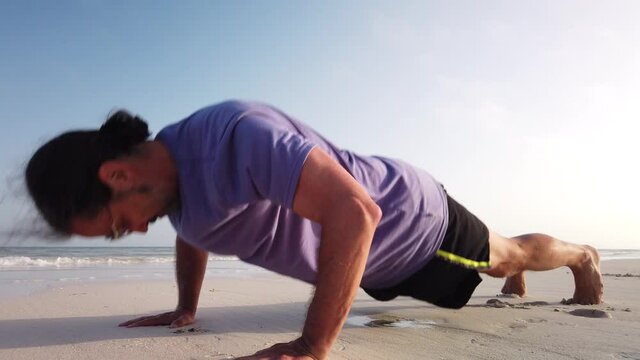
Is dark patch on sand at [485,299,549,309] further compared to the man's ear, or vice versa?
dark patch on sand at [485,299,549,309]

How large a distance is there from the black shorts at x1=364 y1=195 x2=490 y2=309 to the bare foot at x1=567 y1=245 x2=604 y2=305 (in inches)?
48.8

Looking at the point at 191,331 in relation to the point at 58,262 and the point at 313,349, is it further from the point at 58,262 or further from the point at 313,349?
the point at 58,262

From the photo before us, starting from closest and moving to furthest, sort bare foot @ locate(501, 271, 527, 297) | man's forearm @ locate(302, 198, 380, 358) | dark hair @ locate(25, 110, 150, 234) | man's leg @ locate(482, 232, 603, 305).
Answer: man's forearm @ locate(302, 198, 380, 358) → dark hair @ locate(25, 110, 150, 234) → man's leg @ locate(482, 232, 603, 305) → bare foot @ locate(501, 271, 527, 297)

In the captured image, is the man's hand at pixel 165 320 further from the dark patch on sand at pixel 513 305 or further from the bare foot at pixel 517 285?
the bare foot at pixel 517 285

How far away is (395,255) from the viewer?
88.0 inches

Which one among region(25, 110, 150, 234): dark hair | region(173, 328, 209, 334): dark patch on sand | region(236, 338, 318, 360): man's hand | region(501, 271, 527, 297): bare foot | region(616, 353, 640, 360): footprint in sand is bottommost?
region(501, 271, 527, 297): bare foot

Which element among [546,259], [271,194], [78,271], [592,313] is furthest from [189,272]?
[78,271]

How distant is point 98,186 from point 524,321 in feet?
7.64

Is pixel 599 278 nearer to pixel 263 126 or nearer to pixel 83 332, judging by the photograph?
pixel 263 126

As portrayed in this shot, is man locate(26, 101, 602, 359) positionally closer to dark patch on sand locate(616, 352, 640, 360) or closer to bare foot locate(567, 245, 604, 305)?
dark patch on sand locate(616, 352, 640, 360)

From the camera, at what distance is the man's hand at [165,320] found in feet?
8.12

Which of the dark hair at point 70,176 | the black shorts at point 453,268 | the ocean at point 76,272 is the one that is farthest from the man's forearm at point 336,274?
the ocean at point 76,272

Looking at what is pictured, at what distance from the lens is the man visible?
4.93 feet

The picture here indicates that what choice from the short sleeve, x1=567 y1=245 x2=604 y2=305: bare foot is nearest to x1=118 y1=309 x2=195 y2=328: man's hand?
the short sleeve
